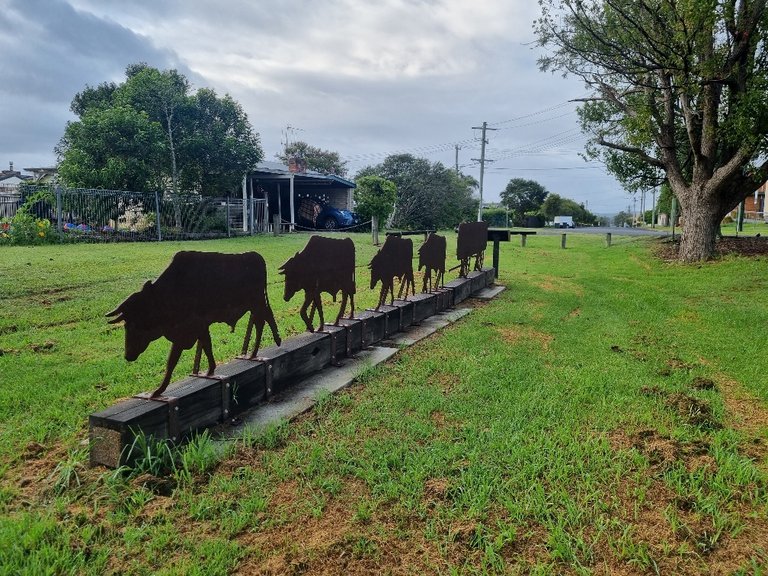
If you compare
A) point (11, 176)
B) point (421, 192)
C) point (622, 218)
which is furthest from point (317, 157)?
point (622, 218)

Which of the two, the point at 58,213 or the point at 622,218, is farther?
the point at 622,218

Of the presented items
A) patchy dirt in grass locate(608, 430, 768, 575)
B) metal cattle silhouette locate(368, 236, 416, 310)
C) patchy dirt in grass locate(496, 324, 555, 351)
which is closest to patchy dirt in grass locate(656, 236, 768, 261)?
patchy dirt in grass locate(496, 324, 555, 351)

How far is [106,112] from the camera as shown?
1830cm

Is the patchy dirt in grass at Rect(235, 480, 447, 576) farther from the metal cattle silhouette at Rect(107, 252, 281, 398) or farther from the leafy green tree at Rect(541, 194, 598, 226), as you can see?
the leafy green tree at Rect(541, 194, 598, 226)

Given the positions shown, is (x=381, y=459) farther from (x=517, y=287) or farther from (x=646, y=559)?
(x=517, y=287)

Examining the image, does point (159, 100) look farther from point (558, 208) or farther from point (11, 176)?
point (558, 208)

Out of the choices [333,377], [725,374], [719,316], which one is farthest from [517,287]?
[333,377]

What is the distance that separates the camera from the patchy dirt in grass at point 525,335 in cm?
561

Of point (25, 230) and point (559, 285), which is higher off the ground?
point (25, 230)

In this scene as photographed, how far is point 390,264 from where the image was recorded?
5930 mm

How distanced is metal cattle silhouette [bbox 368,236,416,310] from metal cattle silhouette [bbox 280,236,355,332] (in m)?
0.57

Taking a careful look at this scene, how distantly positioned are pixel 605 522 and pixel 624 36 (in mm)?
11917

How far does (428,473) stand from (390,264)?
3437mm

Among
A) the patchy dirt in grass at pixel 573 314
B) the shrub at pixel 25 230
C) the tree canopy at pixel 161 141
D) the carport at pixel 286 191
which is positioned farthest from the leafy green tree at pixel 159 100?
the patchy dirt in grass at pixel 573 314
